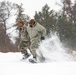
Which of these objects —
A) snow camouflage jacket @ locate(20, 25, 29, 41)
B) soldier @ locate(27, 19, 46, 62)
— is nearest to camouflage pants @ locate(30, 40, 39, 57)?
soldier @ locate(27, 19, 46, 62)

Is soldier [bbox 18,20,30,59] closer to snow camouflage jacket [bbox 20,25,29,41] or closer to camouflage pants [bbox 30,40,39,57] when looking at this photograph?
snow camouflage jacket [bbox 20,25,29,41]

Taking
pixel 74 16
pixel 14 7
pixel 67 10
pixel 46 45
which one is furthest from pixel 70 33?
pixel 46 45

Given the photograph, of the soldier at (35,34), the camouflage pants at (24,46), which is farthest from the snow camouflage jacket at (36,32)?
the camouflage pants at (24,46)

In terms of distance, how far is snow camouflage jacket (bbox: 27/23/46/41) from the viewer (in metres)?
10.7

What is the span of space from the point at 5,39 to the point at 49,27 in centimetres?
544

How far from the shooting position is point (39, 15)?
45.2 meters

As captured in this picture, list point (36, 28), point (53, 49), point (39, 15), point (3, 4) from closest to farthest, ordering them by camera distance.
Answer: point (36, 28), point (53, 49), point (39, 15), point (3, 4)

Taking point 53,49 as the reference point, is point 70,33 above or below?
below

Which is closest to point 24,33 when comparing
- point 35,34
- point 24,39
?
point 24,39

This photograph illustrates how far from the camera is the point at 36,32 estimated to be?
1070 centimetres

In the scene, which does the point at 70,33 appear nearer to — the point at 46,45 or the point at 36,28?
the point at 46,45

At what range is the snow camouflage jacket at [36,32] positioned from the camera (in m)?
10.7

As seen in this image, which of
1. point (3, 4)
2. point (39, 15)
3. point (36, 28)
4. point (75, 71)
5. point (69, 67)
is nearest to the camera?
point (75, 71)

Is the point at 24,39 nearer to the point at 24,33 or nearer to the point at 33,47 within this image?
the point at 24,33
